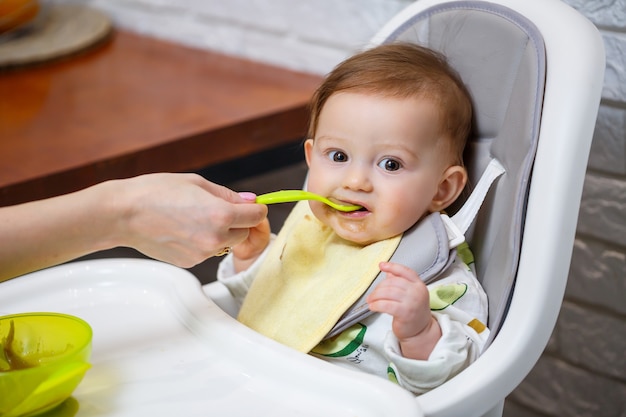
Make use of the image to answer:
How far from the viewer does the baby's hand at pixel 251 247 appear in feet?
3.60

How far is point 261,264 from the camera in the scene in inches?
42.8

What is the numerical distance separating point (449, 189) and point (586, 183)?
38 centimetres

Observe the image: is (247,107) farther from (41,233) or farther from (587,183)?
(41,233)

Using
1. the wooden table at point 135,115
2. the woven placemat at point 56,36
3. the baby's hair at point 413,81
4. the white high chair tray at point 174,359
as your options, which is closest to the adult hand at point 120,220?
the white high chair tray at point 174,359

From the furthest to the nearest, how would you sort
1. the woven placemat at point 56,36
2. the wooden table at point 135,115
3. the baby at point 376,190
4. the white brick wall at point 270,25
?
the woven placemat at point 56,36 < the white brick wall at point 270,25 < the wooden table at point 135,115 < the baby at point 376,190

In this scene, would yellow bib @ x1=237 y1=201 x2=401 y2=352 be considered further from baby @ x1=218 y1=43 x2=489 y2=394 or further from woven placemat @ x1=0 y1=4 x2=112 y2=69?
woven placemat @ x1=0 y1=4 x2=112 y2=69

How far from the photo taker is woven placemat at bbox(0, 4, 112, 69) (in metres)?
1.78

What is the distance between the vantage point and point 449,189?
38.7 inches

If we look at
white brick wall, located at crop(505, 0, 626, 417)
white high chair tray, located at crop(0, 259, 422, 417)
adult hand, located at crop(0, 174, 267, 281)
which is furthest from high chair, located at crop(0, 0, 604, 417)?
white brick wall, located at crop(505, 0, 626, 417)

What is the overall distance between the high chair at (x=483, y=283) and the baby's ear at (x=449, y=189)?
0.03 m

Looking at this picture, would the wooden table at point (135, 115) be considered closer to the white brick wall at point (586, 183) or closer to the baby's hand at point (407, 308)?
the white brick wall at point (586, 183)

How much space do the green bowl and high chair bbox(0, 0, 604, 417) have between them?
42 mm

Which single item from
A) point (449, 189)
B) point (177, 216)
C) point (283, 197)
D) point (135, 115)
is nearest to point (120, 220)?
point (177, 216)

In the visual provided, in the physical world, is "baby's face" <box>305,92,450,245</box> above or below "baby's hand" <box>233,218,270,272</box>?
above
